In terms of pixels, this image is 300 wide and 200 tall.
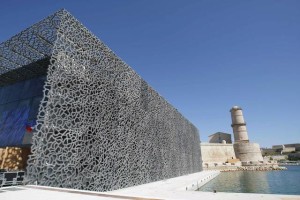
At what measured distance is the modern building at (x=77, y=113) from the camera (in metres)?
8.26

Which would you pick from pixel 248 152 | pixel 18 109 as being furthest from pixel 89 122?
pixel 248 152

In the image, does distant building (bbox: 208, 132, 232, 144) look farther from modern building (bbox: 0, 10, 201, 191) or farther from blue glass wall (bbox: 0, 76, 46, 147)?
blue glass wall (bbox: 0, 76, 46, 147)

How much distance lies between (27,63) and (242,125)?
43.2 meters

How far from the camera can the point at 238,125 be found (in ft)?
154

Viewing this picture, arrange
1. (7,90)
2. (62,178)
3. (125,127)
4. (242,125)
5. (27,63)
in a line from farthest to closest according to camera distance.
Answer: (242,125) → (7,90) → (27,63) → (125,127) → (62,178)

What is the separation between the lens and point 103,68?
11.1 meters

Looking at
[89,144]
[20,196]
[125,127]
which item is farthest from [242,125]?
[20,196]

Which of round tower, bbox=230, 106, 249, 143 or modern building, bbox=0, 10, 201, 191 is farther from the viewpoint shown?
round tower, bbox=230, 106, 249, 143

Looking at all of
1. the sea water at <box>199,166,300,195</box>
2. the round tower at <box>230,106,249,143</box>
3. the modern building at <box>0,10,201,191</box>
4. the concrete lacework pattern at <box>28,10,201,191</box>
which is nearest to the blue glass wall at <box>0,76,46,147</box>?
the modern building at <box>0,10,201,191</box>

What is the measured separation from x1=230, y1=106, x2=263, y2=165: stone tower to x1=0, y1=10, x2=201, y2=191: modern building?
3244 cm

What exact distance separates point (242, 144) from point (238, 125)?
394 centimetres

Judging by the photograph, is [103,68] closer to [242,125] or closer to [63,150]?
[63,150]

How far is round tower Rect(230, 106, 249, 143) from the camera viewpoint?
46656mm

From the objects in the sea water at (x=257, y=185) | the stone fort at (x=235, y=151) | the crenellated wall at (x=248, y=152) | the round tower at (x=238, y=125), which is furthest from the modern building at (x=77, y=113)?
the round tower at (x=238, y=125)
